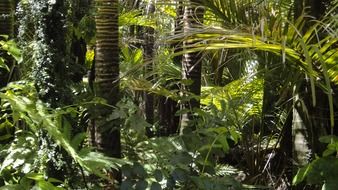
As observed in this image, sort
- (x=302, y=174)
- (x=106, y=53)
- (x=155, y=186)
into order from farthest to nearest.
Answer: (x=106, y=53)
(x=302, y=174)
(x=155, y=186)

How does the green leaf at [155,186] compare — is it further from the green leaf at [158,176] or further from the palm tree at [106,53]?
the palm tree at [106,53]

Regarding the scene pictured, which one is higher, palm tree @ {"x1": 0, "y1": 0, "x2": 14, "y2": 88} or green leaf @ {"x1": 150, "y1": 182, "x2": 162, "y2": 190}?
palm tree @ {"x1": 0, "y1": 0, "x2": 14, "y2": 88}

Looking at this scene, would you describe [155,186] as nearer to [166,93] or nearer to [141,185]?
[141,185]

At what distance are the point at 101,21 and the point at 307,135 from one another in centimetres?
184

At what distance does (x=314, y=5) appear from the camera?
3188 millimetres

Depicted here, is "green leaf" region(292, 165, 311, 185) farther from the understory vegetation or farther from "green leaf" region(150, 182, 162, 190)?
"green leaf" region(150, 182, 162, 190)

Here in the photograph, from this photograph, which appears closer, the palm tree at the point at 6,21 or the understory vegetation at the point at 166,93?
the understory vegetation at the point at 166,93

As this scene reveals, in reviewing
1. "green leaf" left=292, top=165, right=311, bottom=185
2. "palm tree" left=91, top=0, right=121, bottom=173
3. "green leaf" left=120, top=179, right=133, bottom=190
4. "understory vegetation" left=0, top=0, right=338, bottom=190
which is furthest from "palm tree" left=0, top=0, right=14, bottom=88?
"green leaf" left=292, top=165, right=311, bottom=185

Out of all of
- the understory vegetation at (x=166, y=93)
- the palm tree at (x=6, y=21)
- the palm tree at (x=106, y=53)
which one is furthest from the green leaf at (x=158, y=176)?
the palm tree at (x=6, y=21)

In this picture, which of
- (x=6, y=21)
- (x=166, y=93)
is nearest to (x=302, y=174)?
(x=166, y=93)

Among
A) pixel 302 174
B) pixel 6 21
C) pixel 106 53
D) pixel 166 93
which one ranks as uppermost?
pixel 6 21

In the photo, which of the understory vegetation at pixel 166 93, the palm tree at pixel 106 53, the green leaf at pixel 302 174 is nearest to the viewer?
the understory vegetation at pixel 166 93

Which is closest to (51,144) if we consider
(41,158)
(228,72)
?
(41,158)

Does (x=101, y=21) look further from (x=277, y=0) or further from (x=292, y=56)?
(x=292, y=56)
